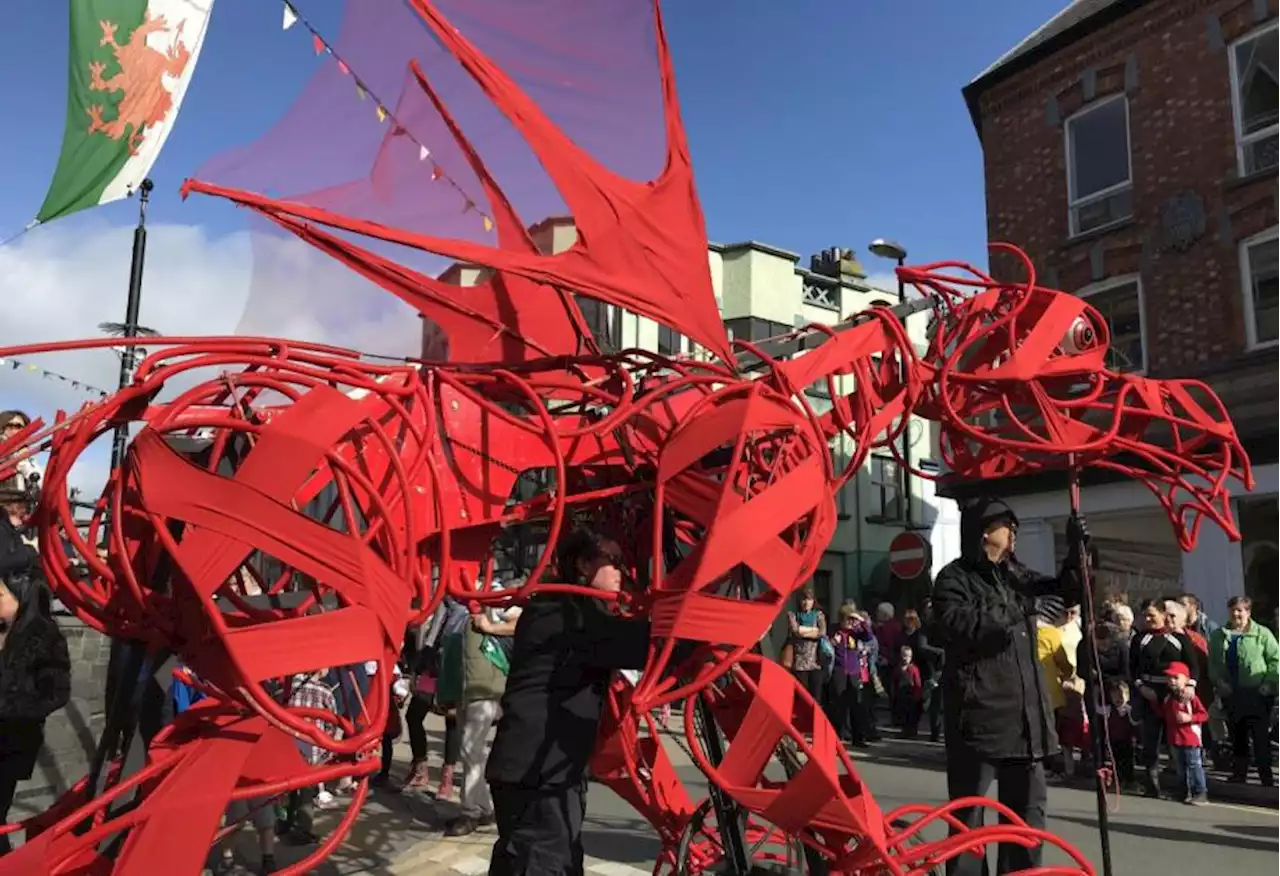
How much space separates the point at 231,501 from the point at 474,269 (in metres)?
1.31

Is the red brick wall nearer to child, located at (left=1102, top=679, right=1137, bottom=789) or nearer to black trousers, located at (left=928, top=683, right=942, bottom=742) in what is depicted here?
black trousers, located at (left=928, top=683, right=942, bottom=742)

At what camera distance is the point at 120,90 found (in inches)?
174

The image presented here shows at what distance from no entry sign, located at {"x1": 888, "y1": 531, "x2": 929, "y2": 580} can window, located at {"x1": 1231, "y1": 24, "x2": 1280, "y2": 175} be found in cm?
634

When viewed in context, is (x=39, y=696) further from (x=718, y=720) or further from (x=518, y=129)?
(x=518, y=129)

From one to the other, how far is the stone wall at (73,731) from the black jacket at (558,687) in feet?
12.2

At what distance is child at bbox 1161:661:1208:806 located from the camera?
807cm

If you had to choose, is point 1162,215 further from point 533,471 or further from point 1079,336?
point 533,471

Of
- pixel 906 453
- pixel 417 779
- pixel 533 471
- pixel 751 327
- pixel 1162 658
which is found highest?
pixel 751 327

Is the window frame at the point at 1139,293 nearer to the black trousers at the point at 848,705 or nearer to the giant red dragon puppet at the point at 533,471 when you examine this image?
the black trousers at the point at 848,705

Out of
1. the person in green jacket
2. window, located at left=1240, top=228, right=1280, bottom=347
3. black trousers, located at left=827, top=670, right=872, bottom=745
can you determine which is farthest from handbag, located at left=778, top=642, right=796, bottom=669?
window, located at left=1240, top=228, right=1280, bottom=347

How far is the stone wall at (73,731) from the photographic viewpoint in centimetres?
604

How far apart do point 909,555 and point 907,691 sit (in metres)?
1.66

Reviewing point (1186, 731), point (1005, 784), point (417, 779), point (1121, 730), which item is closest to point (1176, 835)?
point (1186, 731)

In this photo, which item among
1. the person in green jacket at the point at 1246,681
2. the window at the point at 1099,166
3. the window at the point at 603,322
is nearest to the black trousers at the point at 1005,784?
the window at the point at 603,322
